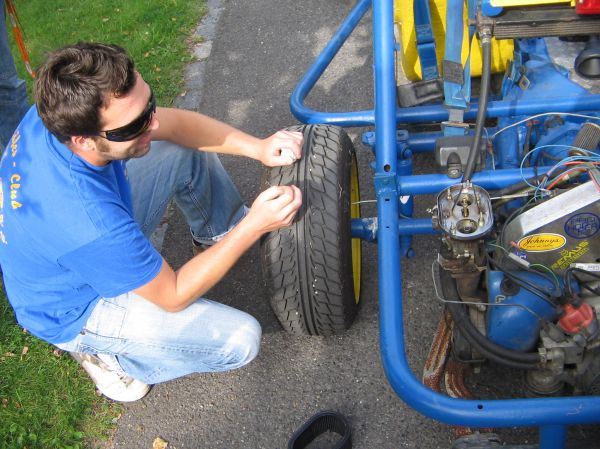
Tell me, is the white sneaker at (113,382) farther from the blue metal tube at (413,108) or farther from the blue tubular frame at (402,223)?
the blue metal tube at (413,108)

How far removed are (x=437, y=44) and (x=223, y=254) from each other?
1760mm

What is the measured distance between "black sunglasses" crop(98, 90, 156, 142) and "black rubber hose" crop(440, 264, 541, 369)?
43.4 inches

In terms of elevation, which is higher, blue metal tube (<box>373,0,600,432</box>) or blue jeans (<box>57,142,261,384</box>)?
blue metal tube (<box>373,0,600,432</box>)

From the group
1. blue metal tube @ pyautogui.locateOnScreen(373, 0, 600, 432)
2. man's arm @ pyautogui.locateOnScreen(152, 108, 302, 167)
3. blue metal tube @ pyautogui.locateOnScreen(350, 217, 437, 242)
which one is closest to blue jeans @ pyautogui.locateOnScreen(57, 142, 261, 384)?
man's arm @ pyautogui.locateOnScreen(152, 108, 302, 167)

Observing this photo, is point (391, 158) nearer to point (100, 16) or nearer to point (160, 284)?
point (160, 284)

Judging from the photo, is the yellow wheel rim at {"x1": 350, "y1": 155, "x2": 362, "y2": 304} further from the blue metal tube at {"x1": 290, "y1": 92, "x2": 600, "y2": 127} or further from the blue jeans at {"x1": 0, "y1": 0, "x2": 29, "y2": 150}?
the blue jeans at {"x1": 0, "y1": 0, "x2": 29, "y2": 150}

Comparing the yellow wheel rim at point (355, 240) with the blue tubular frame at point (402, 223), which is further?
the yellow wheel rim at point (355, 240)

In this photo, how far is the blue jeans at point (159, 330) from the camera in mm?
2295

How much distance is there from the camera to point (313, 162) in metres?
2.39

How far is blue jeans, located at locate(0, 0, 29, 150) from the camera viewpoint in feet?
11.0

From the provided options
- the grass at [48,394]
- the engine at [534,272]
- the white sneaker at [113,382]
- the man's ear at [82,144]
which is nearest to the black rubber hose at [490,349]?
the engine at [534,272]

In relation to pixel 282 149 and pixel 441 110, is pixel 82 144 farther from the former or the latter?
pixel 441 110

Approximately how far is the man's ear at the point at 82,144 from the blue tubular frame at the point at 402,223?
0.92m

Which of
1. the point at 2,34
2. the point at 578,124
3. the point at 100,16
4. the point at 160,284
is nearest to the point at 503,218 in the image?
the point at 578,124
